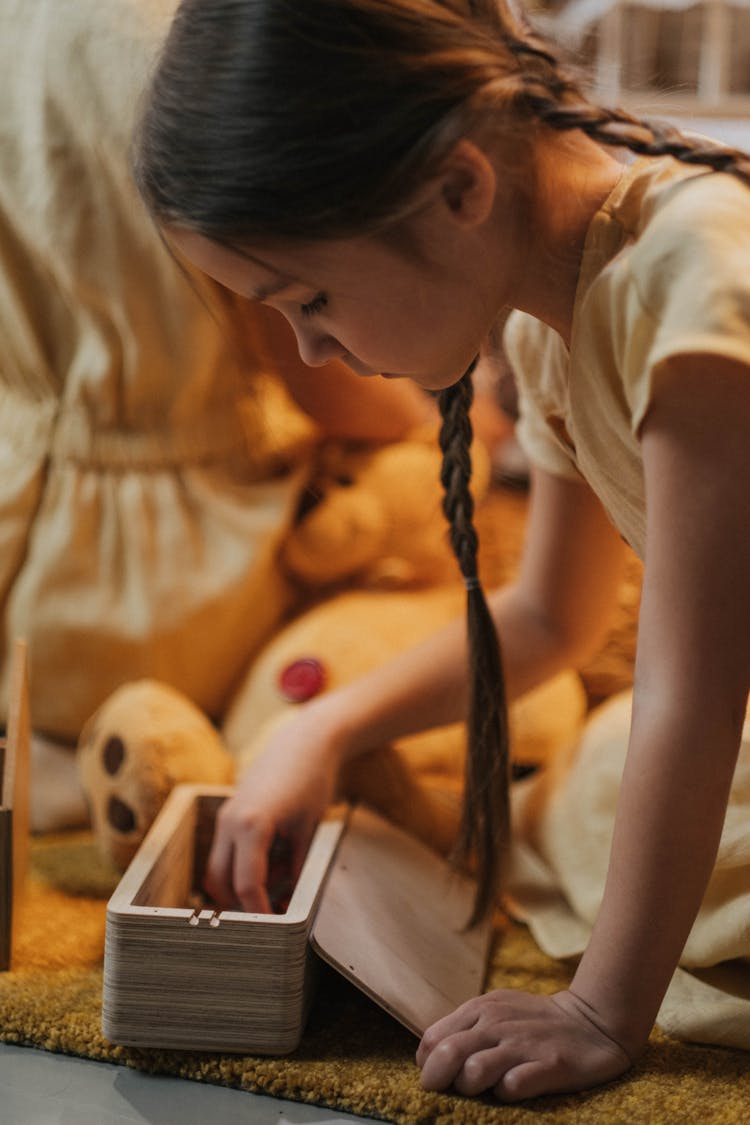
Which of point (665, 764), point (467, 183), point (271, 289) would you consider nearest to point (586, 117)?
point (467, 183)

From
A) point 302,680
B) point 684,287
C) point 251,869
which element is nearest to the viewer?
point 684,287

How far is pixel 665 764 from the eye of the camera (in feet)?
1.83

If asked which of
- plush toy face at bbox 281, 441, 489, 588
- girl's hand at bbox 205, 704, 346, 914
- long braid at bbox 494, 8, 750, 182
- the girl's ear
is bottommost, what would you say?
girl's hand at bbox 205, 704, 346, 914

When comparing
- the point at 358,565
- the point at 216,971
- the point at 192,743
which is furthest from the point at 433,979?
the point at 358,565

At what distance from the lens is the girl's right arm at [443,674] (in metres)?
0.73

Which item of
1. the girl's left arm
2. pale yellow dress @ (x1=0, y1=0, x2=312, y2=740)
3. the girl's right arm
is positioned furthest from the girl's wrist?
pale yellow dress @ (x1=0, y1=0, x2=312, y2=740)

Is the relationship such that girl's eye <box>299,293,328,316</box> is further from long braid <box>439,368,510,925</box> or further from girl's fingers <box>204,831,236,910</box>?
girl's fingers <box>204,831,236,910</box>

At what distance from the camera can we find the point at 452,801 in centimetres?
85

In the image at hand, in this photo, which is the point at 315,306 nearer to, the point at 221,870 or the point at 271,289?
the point at 271,289

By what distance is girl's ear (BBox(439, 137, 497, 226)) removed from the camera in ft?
1.83

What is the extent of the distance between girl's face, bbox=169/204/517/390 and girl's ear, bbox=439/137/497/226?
12mm

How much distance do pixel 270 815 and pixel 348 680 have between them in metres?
0.20

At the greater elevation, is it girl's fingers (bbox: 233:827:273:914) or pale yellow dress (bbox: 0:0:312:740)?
pale yellow dress (bbox: 0:0:312:740)

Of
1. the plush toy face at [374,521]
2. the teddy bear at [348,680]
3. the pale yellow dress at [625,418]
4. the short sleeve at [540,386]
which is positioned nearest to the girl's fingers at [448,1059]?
the pale yellow dress at [625,418]
